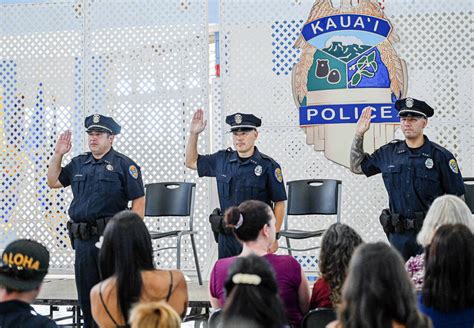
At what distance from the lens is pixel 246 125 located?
15.5ft

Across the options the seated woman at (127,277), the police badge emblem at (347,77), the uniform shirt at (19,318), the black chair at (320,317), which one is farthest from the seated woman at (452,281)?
the police badge emblem at (347,77)

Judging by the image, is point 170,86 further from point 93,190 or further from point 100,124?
point 93,190

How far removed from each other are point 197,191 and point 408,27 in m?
2.56

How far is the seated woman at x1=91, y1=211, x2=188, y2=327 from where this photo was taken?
2.39m

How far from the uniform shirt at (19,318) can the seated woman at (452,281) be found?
53.2 inches

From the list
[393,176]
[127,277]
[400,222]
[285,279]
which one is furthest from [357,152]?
[127,277]

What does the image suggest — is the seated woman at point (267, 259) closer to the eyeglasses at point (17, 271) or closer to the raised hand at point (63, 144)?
the eyeglasses at point (17, 271)

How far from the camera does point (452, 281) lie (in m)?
2.34

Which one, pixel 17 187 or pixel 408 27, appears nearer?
pixel 408 27

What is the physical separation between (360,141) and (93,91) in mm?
3066

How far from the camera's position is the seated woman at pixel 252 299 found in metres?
1.80

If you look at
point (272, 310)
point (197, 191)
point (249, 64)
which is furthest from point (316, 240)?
point (272, 310)

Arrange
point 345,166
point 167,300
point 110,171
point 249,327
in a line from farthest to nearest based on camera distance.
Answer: point 345,166 < point 110,171 < point 167,300 < point 249,327

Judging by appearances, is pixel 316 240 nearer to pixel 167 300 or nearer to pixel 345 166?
pixel 345 166
